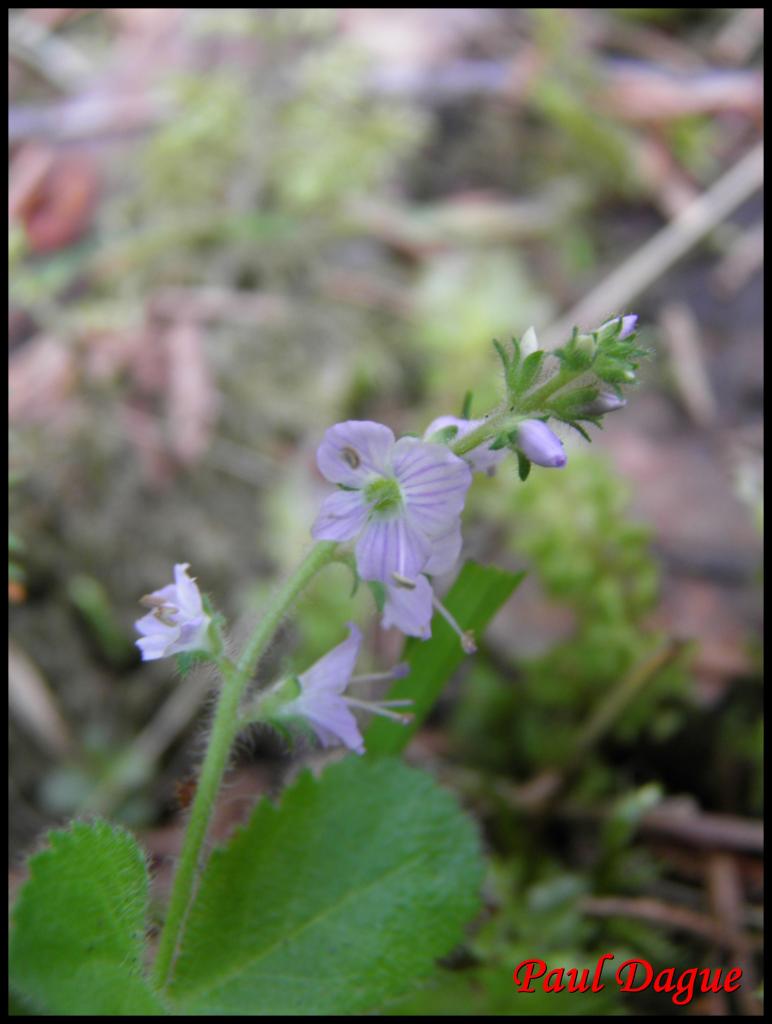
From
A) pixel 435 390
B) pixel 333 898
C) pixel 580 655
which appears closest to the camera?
pixel 333 898

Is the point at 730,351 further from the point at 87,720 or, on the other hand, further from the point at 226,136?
the point at 87,720

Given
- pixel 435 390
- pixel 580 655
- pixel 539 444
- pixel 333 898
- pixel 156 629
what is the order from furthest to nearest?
pixel 435 390, pixel 580 655, pixel 333 898, pixel 156 629, pixel 539 444

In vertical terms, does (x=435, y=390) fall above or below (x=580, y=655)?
above

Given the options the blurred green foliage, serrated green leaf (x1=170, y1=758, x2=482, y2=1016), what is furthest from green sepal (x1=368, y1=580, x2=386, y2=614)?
the blurred green foliage

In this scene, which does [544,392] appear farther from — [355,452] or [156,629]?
[156,629]

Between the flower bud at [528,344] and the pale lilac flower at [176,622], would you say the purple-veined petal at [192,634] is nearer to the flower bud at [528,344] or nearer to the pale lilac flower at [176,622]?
the pale lilac flower at [176,622]

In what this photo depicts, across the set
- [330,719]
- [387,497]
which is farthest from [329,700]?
[387,497]
